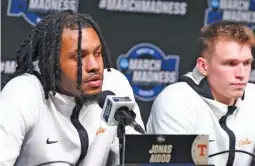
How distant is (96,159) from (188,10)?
4.05 feet

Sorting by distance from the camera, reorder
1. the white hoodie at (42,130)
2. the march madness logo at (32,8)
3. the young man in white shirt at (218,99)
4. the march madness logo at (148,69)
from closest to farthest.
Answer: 1. the white hoodie at (42,130)
2. the young man in white shirt at (218,99)
3. the march madness logo at (32,8)
4. the march madness logo at (148,69)

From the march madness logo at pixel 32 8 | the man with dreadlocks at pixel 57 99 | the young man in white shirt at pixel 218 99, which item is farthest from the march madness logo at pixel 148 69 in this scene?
the man with dreadlocks at pixel 57 99

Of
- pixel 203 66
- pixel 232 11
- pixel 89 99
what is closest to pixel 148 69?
pixel 232 11

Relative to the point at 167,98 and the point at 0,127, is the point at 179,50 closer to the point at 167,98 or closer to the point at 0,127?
the point at 167,98

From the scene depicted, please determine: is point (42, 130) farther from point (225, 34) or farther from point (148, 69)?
point (148, 69)

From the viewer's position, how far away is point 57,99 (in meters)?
1.54

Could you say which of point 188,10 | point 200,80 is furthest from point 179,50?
point 200,80

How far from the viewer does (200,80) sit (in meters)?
1.86

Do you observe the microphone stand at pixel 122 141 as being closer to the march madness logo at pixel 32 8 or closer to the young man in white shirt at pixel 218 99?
the young man in white shirt at pixel 218 99

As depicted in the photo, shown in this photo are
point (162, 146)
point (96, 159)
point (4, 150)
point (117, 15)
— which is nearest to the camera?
point (162, 146)

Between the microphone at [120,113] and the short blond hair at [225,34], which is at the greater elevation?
the short blond hair at [225,34]

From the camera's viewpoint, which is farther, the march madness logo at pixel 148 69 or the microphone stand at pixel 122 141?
the march madness logo at pixel 148 69

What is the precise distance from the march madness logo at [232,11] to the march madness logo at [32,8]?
2.29ft

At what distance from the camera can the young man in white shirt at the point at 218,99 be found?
177 centimetres
